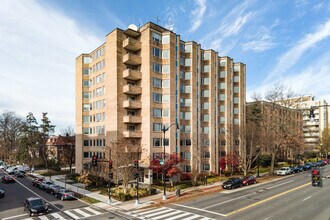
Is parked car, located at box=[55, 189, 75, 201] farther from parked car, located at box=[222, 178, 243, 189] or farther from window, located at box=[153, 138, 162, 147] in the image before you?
parked car, located at box=[222, 178, 243, 189]

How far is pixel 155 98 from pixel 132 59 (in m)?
8.26

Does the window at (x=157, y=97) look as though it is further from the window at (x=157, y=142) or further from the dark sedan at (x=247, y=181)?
the dark sedan at (x=247, y=181)

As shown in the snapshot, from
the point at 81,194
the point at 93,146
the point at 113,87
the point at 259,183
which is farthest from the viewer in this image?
the point at 93,146

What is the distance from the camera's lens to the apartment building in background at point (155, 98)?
4025 centimetres

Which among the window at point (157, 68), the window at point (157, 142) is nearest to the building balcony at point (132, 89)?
the window at point (157, 68)

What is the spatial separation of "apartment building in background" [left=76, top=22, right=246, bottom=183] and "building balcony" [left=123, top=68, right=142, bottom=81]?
106 mm

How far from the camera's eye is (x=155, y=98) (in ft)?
133

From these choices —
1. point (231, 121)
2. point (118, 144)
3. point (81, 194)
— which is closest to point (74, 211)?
point (81, 194)

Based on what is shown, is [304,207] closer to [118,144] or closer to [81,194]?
[118,144]

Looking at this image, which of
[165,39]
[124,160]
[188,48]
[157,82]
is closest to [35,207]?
[124,160]

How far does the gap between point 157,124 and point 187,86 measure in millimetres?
10575

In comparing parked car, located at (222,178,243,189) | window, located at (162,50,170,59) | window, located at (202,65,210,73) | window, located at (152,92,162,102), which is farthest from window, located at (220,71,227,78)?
parked car, located at (222,178,243,189)

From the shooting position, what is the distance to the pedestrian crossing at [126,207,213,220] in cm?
2052

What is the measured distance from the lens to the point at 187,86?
4522 centimetres
